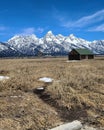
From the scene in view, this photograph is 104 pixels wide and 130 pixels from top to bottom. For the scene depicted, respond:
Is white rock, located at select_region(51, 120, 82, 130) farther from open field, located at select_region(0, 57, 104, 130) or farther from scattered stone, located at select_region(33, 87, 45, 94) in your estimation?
scattered stone, located at select_region(33, 87, 45, 94)

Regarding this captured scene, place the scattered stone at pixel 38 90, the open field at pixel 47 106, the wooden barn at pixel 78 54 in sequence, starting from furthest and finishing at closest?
1. the wooden barn at pixel 78 54
2. the scattered stone at pixel 38 90
3. the open field at pixel 47 106

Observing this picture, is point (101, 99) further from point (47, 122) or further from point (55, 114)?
point (47, 122)

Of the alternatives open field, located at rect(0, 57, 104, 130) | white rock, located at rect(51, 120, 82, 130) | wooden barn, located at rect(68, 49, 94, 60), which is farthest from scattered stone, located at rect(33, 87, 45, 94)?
wooden barn, located at rect(68, 49, 94, 60)

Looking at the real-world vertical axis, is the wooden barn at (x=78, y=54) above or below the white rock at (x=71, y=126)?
above

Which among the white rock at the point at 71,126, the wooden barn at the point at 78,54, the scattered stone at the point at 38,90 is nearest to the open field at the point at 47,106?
the scattered stone at the point at 38,90

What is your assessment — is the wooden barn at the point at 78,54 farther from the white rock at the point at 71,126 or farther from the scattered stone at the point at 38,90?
the white rock at the point at 71,126

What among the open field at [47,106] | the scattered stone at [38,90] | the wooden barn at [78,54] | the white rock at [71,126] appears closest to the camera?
the white rock at [71,126]

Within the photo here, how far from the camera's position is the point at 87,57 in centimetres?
11231

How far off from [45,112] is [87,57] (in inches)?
4003

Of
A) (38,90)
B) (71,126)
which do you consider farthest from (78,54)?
(71,126)

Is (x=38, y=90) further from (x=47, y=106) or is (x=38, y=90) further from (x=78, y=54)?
(x=78, y=54)

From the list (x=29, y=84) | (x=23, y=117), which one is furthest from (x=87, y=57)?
(x=23, y=117)

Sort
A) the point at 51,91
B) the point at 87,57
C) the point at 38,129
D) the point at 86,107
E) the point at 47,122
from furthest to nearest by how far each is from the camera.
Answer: the point at 87,57, the point at 51,91, the point at 86,107, the point at 47,122, the point at 38,129

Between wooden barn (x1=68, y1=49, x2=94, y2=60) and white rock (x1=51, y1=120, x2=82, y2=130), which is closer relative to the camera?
white rock (x1=51, y1=120, x2=82, y2=130)
